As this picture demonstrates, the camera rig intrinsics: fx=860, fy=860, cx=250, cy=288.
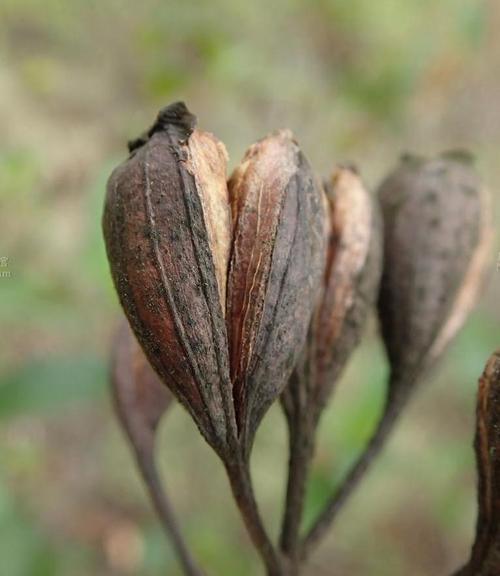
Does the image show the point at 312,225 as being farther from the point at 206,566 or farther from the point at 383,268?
the point at 206,566

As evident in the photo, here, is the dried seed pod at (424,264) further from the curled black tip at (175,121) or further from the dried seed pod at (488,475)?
the curled black tip at (175,121)

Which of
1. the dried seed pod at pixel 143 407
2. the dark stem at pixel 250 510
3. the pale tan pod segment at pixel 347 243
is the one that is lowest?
the dark stem at pixel 250 510

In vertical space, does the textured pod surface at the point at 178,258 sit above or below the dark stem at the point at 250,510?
above

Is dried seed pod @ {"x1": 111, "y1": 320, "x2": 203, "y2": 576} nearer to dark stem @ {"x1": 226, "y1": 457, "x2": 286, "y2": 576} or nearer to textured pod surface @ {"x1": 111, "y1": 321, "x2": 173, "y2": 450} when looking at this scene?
textured pod surface @ {"x1": 111, "y1": 321, "x2": 173, "y2": 450}

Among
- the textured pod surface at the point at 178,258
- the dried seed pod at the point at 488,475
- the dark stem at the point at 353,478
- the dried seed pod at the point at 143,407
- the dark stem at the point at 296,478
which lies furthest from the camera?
the dried seed pod at the point at 143,407

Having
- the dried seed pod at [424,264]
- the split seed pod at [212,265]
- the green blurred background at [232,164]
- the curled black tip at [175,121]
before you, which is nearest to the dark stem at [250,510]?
the split seed pod at [212,265]

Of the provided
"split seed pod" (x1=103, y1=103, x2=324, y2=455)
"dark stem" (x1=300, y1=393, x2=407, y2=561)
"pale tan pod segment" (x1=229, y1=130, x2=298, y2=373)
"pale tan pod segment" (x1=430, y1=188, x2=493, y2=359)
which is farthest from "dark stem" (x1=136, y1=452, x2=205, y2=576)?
"pale tan pod segment" (x1=430, y1=188, x2=493, y2=359)

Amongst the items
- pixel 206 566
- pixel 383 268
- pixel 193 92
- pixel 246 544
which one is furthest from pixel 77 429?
pixel 383 268
